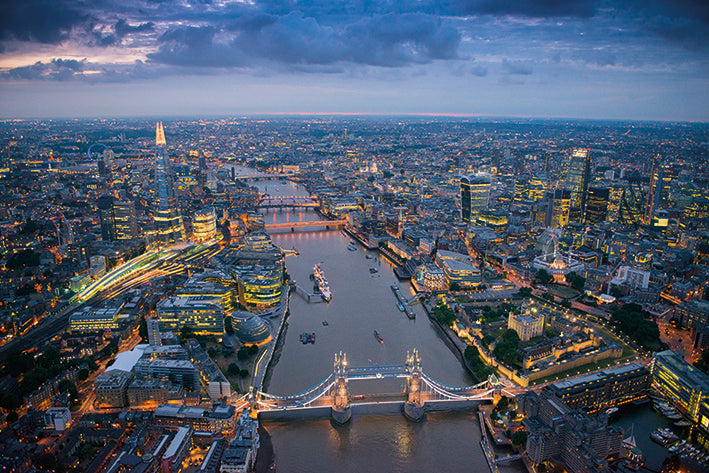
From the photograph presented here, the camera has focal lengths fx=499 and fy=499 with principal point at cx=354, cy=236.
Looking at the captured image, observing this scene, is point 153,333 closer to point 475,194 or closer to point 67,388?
point 67,388

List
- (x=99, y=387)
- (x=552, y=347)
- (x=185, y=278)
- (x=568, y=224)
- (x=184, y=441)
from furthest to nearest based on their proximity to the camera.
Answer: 1. (x=568, y=224)
2. (x=185, y=278)
3. (x=552, y=347)
4. (x=99, y=387)
5. (x=184, y=441)

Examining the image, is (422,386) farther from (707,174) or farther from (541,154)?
(541,154)

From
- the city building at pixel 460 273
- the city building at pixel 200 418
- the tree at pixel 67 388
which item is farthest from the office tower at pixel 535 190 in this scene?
the tree at pixel 67 388

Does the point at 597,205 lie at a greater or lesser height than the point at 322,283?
greater

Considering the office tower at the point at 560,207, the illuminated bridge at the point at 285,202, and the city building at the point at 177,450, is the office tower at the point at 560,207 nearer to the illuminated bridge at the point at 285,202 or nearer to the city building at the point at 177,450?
the illuminated bridge at the point at 285,202

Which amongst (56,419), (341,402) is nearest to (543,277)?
(341,402)

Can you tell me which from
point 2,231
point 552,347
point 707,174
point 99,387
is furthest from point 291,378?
point 707,174
